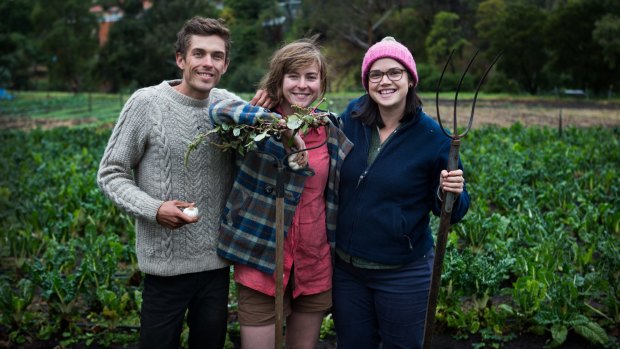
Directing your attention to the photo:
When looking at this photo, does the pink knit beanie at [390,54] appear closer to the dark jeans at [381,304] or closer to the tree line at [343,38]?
the dark jeans at [381,304]

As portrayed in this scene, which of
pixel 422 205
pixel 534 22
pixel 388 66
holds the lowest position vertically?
pixel 422 205

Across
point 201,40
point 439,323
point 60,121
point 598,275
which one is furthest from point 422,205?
point 60,121

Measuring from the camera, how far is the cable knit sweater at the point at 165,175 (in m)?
2.52

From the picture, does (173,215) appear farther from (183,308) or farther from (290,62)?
(290,62)

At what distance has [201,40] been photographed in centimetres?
253

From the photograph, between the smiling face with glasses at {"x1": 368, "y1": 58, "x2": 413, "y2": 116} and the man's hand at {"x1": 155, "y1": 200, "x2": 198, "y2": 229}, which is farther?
the smiling face with glasses at {"x1": 368, "y1": 58, "x2": 413, "y2": 116}

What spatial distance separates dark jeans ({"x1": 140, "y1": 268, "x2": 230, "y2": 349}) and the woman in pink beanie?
22.0 inches

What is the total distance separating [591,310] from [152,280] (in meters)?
3.16

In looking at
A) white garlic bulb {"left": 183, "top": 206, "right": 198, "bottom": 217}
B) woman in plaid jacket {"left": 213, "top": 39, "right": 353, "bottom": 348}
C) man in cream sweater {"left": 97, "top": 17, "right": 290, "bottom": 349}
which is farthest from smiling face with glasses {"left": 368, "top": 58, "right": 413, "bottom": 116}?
white garlic bulb {"left": 183, "top": 206, "right": 198, "bottom": 217}

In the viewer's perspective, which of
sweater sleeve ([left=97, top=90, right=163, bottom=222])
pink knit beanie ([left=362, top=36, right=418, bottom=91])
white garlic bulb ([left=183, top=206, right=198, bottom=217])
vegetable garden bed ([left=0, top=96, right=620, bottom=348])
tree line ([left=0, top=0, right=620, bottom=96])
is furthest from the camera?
tree line ([left=0, top=0, right=620, bottom=96])

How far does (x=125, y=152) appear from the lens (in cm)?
252

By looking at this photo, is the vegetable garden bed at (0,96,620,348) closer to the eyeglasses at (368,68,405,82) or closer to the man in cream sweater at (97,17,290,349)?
the man in cream sweater at (97,17,290,349)

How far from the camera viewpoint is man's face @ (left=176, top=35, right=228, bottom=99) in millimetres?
2529

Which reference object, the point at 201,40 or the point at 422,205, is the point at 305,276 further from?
the point at 201,40
